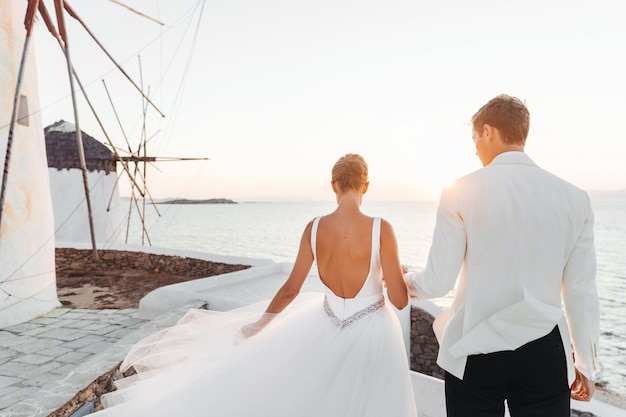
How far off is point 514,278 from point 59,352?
6.14 meters

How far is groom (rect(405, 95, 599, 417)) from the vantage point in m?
1.94

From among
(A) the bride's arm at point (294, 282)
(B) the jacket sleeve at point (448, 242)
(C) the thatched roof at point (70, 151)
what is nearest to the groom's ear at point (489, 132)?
(B) the jacket sleeve at point (448, 242)

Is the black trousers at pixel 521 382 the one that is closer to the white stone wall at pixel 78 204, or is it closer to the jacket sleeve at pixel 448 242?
the jacket sleeve at pixel 448 242

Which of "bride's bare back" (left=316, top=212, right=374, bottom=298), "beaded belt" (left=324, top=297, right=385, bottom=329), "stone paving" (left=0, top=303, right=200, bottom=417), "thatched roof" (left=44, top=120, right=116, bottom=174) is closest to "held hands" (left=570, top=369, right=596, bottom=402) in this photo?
"beaded belt" (left=324, top=297, right=385, bottom=329)

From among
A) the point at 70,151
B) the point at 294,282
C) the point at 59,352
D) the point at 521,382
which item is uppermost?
the point at 70,151

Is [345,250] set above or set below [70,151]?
below

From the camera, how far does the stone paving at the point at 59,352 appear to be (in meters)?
4.04

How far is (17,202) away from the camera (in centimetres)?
733

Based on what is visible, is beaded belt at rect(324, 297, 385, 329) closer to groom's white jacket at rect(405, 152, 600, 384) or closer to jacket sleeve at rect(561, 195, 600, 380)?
groom's white jacket at rect(405, 152, 600, 384)

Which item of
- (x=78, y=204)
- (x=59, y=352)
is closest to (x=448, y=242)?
(x=59, y=352)

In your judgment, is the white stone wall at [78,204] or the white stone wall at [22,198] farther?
the white stone wall at [78,204]

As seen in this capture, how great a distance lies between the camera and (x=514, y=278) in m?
1.96

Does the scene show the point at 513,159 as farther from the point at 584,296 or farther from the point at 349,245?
the point at 349,245

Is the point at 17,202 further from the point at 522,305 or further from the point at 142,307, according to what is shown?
the point at 522,305
